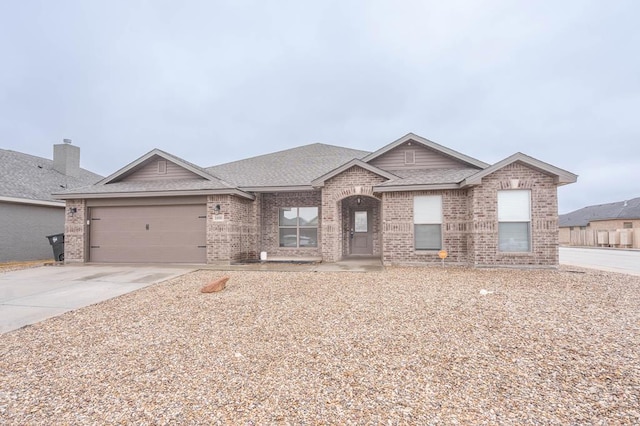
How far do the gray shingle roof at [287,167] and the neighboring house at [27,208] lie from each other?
26.0ft

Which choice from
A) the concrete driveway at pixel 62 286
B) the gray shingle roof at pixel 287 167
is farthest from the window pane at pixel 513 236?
the concrete driveway at pixel 62 286

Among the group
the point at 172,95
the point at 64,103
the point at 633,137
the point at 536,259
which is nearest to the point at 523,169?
the point at 536,259

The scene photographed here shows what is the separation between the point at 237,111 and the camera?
39.0 meters

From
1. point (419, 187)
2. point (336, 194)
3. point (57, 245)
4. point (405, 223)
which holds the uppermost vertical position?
point (419, 187)

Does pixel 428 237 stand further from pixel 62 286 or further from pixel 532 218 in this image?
pixel 62 286

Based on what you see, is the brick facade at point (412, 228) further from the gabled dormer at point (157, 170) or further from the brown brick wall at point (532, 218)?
the gabled dormer at point (157, 170)

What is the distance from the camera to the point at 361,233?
1409 cm

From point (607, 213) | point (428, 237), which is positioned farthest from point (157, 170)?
point (607, 213)

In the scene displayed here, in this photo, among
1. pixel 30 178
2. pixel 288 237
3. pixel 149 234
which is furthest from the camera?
pixel 30 178

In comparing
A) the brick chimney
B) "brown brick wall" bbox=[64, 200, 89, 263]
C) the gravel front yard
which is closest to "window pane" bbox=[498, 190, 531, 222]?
the gravel front yard

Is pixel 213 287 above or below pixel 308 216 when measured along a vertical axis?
below

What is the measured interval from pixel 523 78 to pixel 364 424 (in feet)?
114

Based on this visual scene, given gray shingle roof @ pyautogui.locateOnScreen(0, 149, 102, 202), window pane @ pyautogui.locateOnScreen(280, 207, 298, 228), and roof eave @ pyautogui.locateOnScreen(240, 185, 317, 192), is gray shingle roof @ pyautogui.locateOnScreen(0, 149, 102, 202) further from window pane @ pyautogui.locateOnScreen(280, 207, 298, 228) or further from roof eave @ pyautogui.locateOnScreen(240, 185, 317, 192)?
window pane @ pyautogui.locateOnScreen(280, 207, 298, 228)

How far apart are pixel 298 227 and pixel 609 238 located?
30.3m
